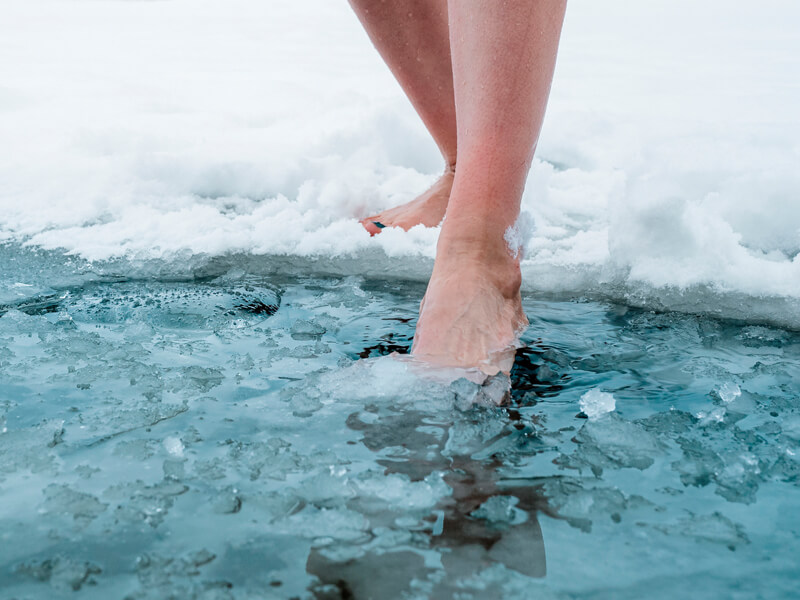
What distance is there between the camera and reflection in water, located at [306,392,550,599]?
1.92ft

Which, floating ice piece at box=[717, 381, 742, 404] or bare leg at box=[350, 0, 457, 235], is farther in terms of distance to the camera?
bare leg at box=[350, 0, 457, 235]

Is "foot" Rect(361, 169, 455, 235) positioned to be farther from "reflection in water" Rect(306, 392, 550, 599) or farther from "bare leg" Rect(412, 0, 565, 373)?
"reflection in water" Rect(306, 392, 550, 599)

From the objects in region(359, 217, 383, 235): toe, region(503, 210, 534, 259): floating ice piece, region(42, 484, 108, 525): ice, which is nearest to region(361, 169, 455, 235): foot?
region(359, 217, 383, 235): toe

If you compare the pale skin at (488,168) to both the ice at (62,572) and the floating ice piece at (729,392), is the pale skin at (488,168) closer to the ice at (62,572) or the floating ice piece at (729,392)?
the floating ice piece at (729,392)

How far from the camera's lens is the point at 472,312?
109 cm

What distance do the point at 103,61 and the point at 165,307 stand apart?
13.3 ft

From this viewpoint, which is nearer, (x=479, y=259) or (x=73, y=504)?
(x=73, y=504)

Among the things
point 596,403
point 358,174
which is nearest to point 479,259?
point 596,403

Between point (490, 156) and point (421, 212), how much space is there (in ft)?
2.11

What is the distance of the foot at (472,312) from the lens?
104cm

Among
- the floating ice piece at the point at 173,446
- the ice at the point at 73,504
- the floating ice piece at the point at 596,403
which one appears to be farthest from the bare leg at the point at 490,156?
the ice at the point at 73,504

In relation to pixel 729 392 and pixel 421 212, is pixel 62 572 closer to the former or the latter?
pixel 729 392

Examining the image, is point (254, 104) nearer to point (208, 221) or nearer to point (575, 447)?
point (208, 221)

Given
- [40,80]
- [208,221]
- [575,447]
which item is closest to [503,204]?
[575,447]
